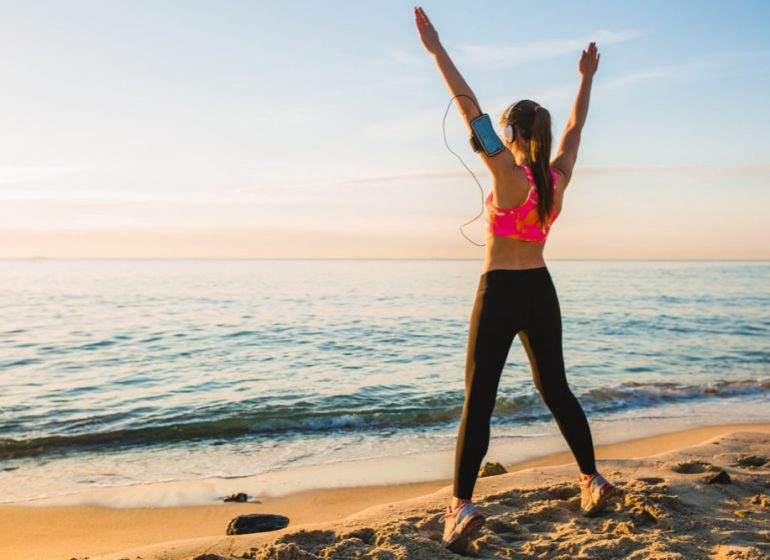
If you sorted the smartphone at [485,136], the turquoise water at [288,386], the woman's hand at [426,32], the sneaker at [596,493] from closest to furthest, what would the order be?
the smartphone at [485,136] < the woman's hand at [426,32] < the sneaker at [596,493] < the turquoise water at [288,386]

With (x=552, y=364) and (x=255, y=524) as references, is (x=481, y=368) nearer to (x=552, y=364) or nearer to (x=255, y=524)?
(x=552, y=364)

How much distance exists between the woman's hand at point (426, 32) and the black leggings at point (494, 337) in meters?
1.14

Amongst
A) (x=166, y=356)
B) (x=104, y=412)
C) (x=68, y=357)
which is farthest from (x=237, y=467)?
(x=68, y=357)

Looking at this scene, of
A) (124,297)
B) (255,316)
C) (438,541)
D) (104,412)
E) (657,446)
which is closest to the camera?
(438,541)

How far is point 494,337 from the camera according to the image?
3.34 m

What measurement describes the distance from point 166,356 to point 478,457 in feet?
37.2

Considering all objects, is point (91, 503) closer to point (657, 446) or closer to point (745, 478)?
point (745, 478)

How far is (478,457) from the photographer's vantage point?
11.2ft

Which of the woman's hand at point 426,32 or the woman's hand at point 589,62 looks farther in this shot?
the woman's hand at point 589,62

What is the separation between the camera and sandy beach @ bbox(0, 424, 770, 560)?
3400mm

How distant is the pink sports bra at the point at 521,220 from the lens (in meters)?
3.29

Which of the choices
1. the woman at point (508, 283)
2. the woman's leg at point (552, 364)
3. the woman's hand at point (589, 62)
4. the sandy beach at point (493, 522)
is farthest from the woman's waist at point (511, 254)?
the sandy beach at point (493, 522)

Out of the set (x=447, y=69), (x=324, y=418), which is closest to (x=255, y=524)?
(x=447, y=69)

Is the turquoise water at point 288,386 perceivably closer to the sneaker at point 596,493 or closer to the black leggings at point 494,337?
the sneaker at point 596,493
